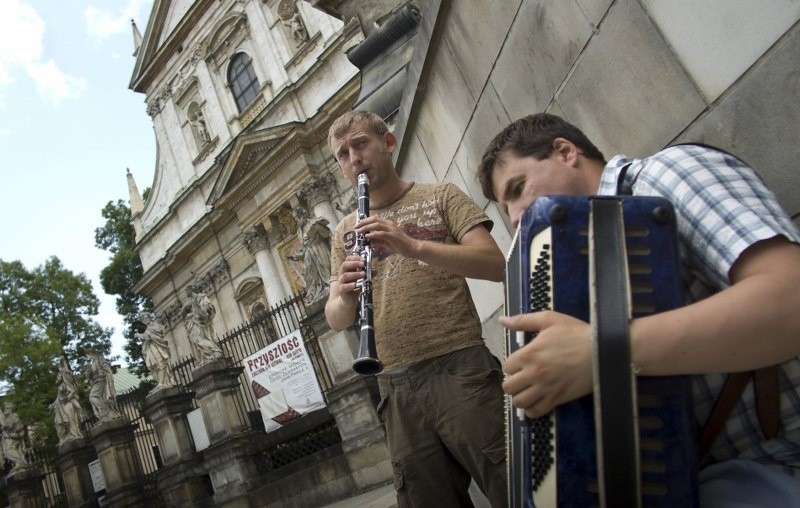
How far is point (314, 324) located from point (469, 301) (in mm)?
8163

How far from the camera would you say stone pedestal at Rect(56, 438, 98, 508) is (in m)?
16.8

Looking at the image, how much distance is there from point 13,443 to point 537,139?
22555 mm

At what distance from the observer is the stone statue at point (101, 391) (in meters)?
16.0

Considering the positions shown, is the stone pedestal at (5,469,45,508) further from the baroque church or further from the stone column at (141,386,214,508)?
the baroque church

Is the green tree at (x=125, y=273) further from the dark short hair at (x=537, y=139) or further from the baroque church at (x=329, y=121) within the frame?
the dark short hair at (x=537, y=139)

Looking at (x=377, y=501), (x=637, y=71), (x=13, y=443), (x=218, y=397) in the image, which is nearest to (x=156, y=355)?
(x=218, y=397)

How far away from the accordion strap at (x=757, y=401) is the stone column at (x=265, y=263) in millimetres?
22137

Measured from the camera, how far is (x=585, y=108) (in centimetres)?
241

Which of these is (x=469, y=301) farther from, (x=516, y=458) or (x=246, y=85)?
(x=246, y=85)

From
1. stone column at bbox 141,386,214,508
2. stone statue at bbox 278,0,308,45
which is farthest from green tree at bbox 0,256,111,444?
stone statue at bbox 278,0,308,45

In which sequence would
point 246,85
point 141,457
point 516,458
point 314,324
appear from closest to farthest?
1. point 516,458
2. point 314,324
3. point 141,457
4. point 246,85

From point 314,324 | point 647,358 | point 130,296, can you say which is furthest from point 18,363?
point 647,358

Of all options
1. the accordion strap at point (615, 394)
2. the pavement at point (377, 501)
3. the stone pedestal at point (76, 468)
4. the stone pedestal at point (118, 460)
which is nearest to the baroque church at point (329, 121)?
the pavement at point (377, 501)

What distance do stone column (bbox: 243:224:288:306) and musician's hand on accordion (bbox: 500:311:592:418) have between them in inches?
872
